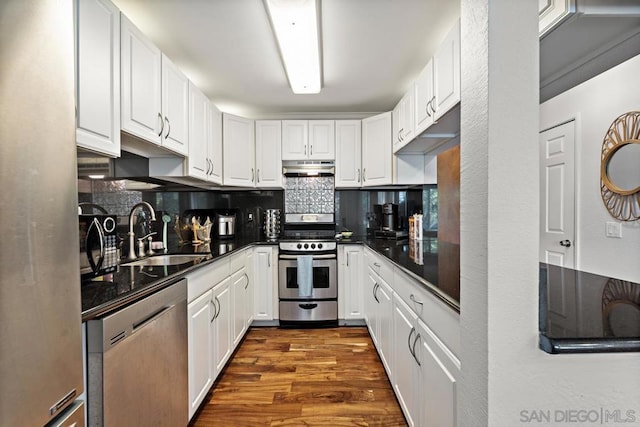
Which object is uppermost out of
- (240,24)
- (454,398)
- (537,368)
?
(240,24)

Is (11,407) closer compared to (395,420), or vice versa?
(11,407)

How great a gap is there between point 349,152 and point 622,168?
7.84 feet

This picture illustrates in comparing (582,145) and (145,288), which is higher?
(582,145)

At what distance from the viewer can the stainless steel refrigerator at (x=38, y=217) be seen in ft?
2.15

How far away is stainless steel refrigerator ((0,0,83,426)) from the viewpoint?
2.15 ft

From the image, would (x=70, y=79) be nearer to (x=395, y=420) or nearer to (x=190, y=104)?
(x=190, y=104)

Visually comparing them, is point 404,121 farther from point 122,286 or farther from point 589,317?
point 122,286

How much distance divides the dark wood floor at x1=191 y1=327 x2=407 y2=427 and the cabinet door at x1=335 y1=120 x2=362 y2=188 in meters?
1.71

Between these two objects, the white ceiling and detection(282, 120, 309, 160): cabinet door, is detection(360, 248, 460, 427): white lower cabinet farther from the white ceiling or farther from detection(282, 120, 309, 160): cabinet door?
detection(282, 120, 309, 160): cabinet door

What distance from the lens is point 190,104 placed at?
2.32 m

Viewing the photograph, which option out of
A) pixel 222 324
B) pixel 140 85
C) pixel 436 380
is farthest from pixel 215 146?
pixel 436 380

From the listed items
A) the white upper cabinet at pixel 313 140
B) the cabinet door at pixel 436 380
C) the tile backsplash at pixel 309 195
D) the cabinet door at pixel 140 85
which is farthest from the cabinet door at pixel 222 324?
the white upper cabinet at pixel 313 140

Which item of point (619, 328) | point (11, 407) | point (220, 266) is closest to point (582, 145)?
point (619, 328)

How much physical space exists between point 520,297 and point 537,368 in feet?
0.57
